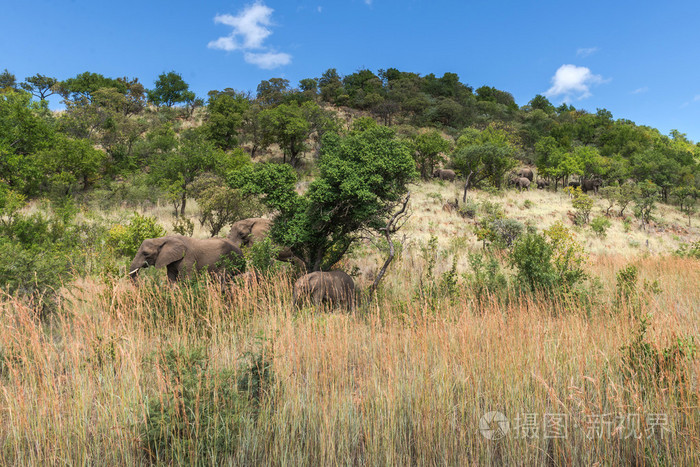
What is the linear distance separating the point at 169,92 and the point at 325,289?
68.9 meters

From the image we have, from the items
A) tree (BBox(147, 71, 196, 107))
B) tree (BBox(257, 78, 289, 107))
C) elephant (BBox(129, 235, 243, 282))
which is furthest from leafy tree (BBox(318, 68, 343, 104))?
elephant (BBox(129, 235, 243, 282))

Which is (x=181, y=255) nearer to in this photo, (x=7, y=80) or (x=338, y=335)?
(x=338, y=335)

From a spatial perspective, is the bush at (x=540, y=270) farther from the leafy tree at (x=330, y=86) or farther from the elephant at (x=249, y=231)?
the leafy tree at (x=330, y=86)

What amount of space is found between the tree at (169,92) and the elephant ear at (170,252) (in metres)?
65.1

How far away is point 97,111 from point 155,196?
26.1m

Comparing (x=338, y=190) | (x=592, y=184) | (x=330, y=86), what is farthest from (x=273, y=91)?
(x=338, y=190)

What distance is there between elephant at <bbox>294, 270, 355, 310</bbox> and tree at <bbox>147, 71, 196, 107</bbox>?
67.1m

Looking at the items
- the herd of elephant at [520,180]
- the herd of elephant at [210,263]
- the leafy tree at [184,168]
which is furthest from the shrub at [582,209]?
the leafy tree at [184,168]

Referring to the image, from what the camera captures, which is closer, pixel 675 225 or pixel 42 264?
pixel 42 264

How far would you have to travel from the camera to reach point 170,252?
7.37 m

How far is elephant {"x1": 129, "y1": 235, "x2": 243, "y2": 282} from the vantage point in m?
7.32

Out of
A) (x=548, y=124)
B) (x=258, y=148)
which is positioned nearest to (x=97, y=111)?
(x=258, y=148)

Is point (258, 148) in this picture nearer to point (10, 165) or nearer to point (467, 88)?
point (10, 165)

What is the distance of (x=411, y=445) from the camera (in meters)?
3.08
